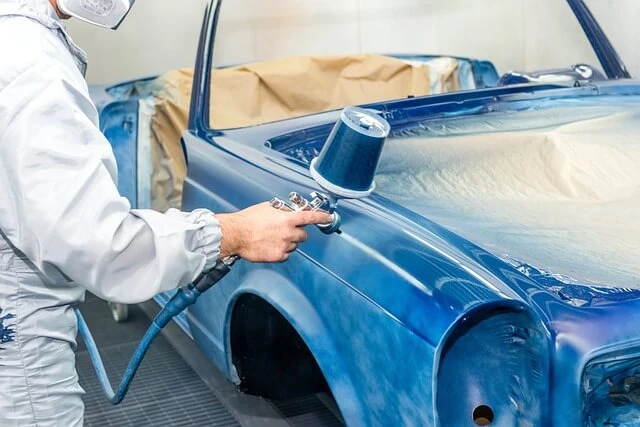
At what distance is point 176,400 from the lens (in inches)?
114

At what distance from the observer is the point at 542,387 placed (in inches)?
53.5

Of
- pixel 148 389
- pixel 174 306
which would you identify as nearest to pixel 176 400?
pixel 148 389

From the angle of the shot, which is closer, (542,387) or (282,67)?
(542,387)

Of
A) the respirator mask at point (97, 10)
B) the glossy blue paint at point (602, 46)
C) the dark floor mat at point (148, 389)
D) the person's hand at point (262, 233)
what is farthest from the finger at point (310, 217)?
the glossy blue paint at point (602, 46)

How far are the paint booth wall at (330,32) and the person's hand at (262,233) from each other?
3.34m

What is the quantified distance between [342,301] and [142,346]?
1.71 ft

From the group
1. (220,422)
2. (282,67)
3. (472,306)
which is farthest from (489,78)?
(472,306)

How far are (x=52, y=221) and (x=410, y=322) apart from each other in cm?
59

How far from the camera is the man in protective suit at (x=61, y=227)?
1.36 m

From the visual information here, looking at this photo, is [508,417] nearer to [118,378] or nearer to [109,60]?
[118,378]

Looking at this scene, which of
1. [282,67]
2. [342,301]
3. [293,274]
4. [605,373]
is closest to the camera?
[605,373]

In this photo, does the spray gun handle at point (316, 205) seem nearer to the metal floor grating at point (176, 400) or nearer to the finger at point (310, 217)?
the finger at point (310, 217)

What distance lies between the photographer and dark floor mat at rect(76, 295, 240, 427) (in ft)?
9.11

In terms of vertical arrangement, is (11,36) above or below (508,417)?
above
